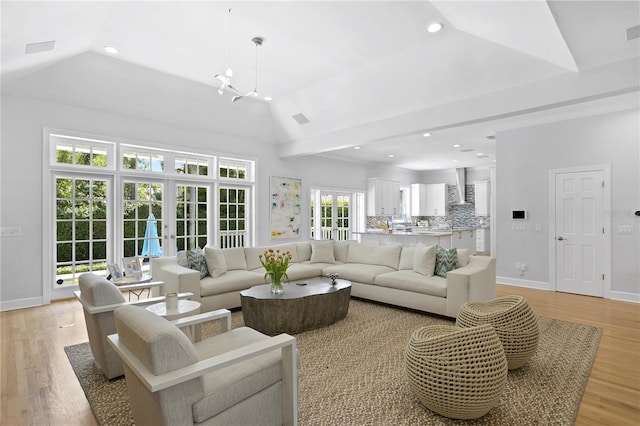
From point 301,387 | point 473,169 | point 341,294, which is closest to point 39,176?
point 341,294

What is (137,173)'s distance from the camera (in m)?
5.65

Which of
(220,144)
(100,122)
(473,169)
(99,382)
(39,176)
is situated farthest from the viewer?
(473,169)

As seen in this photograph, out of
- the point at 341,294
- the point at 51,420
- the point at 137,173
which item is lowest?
the point at 51,420

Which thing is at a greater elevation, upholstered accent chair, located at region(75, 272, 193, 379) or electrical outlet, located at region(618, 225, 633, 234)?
electrical outlet, located at region(618, 225, 633, 234)

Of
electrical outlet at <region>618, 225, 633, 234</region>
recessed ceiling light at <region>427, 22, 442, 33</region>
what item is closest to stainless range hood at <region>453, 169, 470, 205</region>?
electrical outlet at <region>618, 225, 633, 234</region>

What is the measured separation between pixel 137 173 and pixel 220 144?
159 centimetres

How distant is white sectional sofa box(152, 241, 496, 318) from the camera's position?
13.2ft

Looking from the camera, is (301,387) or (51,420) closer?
(51,420)

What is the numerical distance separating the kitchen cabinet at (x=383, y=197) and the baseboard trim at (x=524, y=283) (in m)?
4.34

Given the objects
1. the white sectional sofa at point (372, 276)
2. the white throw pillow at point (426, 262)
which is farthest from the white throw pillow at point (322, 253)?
the white throw pillow at point (426, 262)

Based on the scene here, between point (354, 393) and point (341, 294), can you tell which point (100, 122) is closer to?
point (341, 294)

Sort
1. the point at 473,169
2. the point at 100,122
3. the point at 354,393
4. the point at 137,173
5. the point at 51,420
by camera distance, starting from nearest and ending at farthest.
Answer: the point at 51,420 → the point at 354,393 → the point at 100,122 → the point at 137,173 → the point at 473,169

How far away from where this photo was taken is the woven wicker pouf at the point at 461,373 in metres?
2.03

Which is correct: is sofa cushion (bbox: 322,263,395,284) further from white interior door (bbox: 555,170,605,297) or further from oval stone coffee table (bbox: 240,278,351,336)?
white interior door (bbox: 555,170,605,297)
